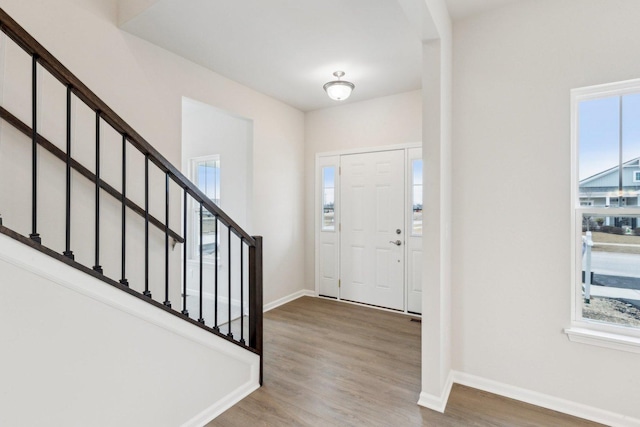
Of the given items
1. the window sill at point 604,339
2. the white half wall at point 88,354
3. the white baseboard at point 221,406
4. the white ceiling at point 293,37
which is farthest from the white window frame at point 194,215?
the window sill at point 604,339

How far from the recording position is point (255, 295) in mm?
2240

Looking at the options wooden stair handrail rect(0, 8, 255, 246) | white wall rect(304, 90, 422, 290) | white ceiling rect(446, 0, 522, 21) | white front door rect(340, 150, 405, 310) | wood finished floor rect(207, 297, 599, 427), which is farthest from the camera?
white front door rect(340, 150, 405, 310)

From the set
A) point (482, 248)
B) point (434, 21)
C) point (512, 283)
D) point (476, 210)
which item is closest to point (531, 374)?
point (512, 283)

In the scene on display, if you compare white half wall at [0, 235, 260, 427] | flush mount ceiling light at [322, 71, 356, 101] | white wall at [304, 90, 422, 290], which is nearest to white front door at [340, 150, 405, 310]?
white wall at [304, 90, 422, 290]

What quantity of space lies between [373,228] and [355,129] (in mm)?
1368

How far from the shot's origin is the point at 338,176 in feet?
14.4

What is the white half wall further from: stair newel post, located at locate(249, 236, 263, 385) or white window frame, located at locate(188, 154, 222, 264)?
white window frame, located at locate(188, 154, 222, 264)

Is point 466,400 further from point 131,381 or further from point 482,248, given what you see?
point 131,381

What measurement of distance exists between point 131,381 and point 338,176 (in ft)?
11.0

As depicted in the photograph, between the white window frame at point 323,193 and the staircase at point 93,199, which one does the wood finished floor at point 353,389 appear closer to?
the staircase at point 93,199

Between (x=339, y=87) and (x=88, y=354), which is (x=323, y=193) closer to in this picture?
(x=339, y=87)

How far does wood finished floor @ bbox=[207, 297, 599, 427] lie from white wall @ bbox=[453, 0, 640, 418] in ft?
0.96

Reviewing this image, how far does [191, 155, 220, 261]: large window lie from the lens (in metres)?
4.36

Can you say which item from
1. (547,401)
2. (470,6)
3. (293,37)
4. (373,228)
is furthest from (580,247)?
(293,37)
